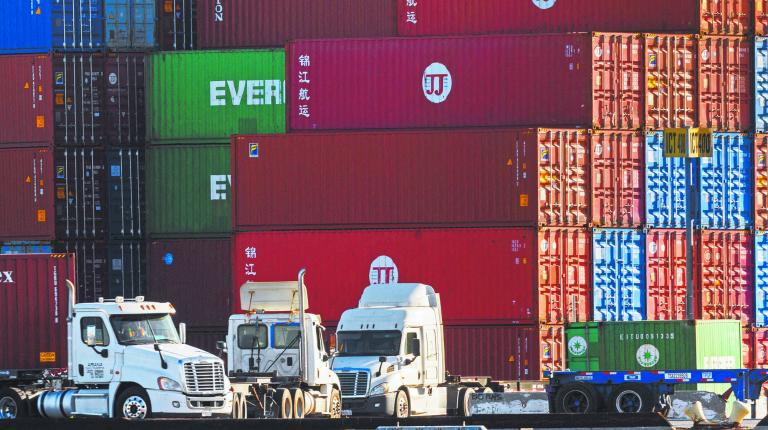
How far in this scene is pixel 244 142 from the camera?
37.6 metres

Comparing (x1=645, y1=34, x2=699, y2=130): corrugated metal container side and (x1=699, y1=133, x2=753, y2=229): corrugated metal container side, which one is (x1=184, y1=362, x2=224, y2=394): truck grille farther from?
(x1=699, y1=133, x2=753, y2=229): corrugated metal container side

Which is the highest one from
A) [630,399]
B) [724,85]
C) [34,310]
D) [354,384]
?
[724,85]

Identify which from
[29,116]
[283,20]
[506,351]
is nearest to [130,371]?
[506,351]

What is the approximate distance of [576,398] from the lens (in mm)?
31266

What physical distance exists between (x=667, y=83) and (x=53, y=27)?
16.8 meters

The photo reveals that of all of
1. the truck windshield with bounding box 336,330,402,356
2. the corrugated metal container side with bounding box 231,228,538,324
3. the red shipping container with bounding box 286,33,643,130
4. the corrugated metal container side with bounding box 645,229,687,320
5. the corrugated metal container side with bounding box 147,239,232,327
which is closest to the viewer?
the truck windshield with bounding box 336,330,402,356

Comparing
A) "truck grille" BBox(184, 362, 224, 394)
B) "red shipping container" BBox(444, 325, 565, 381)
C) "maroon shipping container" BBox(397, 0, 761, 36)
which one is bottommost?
"red shipping container" BBox(444, 325, 565, 381)

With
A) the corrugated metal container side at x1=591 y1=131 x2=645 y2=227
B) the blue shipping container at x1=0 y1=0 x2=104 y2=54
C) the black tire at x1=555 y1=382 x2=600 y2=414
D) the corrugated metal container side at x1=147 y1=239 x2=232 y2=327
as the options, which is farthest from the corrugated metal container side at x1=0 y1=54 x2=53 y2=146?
the black tire at x1=555 y1=382 x2=600 y2=414

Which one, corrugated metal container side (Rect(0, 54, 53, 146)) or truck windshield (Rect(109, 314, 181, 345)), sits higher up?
corrugated metal container side (Rect(0, 54, 53, 146))

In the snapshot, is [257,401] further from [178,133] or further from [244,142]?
[178,133]

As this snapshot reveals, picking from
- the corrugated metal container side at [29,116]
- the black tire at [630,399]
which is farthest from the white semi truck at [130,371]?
the corrugated metal container side at [29,116]

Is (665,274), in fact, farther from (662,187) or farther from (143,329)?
(143,329)

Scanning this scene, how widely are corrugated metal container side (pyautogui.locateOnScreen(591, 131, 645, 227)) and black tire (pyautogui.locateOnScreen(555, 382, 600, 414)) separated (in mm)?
6521

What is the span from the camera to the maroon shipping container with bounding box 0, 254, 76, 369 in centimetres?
2670
